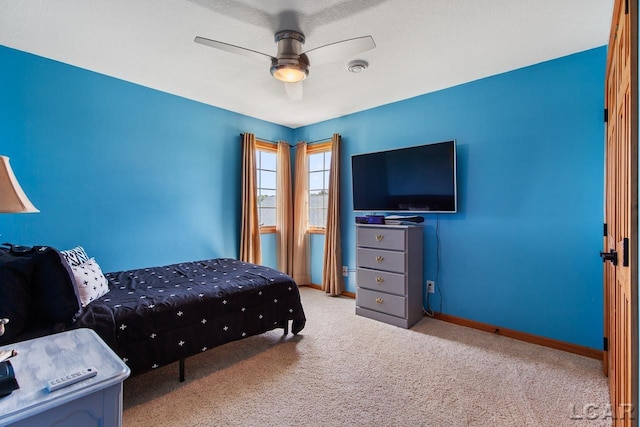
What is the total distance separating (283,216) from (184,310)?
8.38ft

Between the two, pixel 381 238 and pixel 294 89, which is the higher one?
pixel 294 89

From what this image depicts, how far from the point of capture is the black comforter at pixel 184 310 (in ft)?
6.21

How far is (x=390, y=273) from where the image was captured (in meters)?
3.21

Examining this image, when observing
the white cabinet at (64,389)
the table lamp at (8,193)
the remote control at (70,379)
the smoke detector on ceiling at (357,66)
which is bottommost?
the white cabinet at (64,389)

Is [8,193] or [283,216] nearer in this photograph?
[8,193]

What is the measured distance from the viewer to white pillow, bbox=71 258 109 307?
1980mm

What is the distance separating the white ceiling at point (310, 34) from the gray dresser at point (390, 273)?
4.99 feet

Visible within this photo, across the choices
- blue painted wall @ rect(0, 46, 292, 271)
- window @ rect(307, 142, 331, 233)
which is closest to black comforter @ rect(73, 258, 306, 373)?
blue painted wall @ rect(0, 46, 292, 271)

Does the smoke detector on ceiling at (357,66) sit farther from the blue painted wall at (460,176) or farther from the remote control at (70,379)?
the remote control at (70,379)

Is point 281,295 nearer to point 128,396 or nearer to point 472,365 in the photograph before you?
point 128,396

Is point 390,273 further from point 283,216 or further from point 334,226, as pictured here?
point 283,216

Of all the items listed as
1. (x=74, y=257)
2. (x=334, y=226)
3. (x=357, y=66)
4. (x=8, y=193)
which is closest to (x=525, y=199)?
(x=357, y=66)

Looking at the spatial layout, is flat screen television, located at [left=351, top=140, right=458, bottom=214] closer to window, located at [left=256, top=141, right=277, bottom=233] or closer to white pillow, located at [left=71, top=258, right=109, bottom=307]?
window, located at [left=256, top=141, right=277, bottom=233]

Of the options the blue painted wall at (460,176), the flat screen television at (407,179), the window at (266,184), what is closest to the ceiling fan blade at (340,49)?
the flat screen television at (407,179)
